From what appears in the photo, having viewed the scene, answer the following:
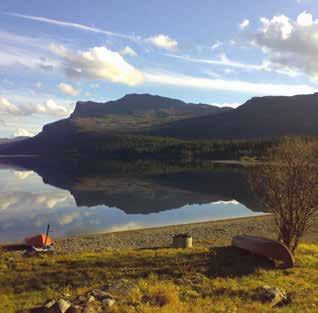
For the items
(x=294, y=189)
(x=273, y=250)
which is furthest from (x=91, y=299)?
(x=294, y=189)

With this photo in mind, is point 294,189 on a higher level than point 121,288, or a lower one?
higher

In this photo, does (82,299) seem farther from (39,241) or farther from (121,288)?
(39,241)

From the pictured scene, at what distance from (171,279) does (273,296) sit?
5.47 metres

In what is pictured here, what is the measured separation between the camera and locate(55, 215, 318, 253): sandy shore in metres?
37.9

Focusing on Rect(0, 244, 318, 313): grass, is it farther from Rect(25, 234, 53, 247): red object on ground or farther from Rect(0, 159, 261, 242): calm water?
Rect(0, 159, 261, 242): calm water

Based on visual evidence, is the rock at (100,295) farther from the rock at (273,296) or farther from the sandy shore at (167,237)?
the sandy shore at (167,237)

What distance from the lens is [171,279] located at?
1959cm

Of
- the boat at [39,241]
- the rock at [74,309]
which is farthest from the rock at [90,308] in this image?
the boat at [39,241]

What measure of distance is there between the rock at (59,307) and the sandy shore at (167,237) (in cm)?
2190

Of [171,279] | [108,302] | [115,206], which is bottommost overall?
[115,206]

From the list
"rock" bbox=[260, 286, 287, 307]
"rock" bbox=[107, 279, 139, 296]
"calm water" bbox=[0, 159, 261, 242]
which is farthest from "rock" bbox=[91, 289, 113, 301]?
"calm water" bbox=[0, 159, 261, 242]

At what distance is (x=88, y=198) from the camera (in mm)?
87125

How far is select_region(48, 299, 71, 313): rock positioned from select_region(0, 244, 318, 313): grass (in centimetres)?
160

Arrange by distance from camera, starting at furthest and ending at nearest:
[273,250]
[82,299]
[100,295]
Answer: [273,250] < [100,295] < [82,299]
